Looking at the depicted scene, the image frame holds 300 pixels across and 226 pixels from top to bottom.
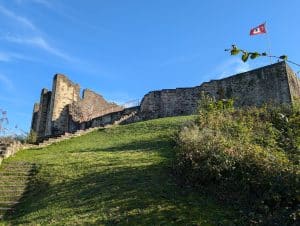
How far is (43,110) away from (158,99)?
12107 millimetres

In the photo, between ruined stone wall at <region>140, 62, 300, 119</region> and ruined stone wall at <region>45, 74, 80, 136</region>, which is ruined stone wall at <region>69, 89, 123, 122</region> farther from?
ruined stone wall at <region>140, 62, 300, 119</region>

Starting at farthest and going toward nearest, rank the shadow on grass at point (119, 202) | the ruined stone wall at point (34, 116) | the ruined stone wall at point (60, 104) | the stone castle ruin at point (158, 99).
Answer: the ruined stone wall at point (34, 116) < the ruined stone wall at point (60, 104) < the stone castle ruin at point (158, 99) < the shadow on grass at point (119, 202)

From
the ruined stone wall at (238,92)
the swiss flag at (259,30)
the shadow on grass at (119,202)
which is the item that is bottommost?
the shadow on grass at (119,202)

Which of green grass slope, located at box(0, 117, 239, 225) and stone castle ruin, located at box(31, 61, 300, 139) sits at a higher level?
stone castle ruin, located at box(31, 61, 300, 139)

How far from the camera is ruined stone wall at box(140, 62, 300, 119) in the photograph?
1048 inches

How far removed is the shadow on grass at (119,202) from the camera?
9.59 metres

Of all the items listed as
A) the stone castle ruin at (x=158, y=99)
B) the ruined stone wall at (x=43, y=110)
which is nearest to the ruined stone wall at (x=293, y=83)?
the stone castle ruin at (x=158, y=99)

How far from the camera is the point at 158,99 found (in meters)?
32.3

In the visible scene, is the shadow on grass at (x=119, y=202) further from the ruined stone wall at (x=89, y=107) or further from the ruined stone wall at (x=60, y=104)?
the ruined stone wall at (x=89, y=107)

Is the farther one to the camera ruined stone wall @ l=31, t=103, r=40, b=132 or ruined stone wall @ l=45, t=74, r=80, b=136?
ruined stone wall @ l=31, t=103, r=40, b=132

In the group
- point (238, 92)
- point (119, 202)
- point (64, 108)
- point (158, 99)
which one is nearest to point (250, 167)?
point (119, 202)

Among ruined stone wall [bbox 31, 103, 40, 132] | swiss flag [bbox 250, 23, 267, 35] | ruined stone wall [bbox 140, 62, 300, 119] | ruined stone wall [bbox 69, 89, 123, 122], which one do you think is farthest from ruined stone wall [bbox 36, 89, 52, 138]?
swiss flag [bbox 250, 23, 267, 35]

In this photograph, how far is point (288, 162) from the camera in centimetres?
1092

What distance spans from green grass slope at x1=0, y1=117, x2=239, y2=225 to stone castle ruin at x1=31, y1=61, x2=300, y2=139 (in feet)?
36.3
